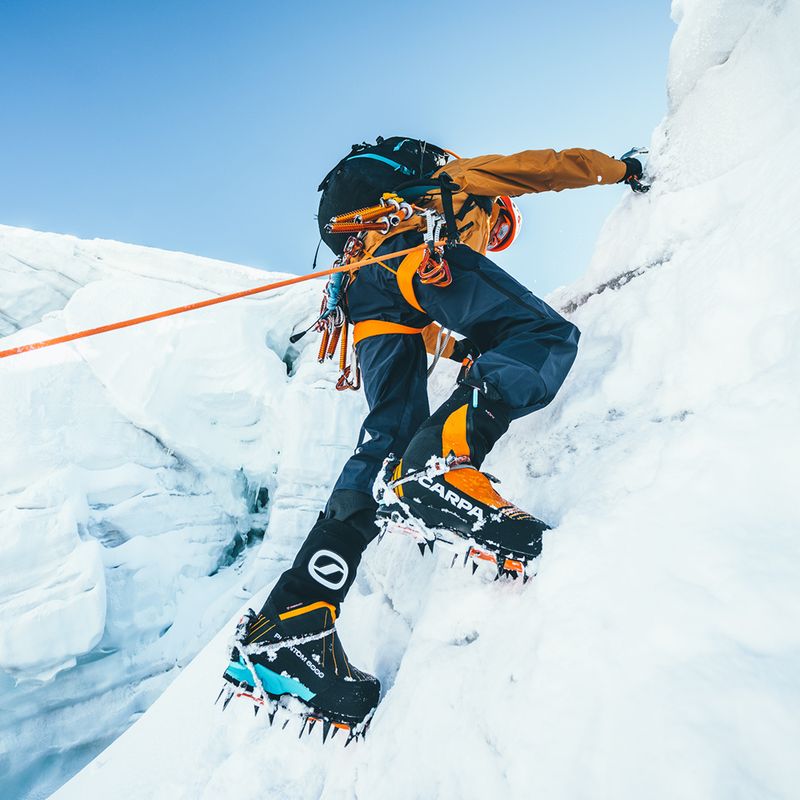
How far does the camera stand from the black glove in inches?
96.1

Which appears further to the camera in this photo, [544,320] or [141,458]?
[141,458]

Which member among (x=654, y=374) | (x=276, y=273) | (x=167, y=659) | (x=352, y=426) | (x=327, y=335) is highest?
(x=276, y=273)

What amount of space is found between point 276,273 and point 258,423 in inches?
152

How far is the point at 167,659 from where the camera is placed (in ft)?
21.2

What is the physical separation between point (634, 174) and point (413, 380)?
59.1 inches

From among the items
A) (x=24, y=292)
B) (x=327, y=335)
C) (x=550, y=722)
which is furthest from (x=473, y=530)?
(x=24, y=292)

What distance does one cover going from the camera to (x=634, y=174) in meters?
2.46

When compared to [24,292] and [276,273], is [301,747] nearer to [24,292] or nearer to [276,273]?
[276,273]

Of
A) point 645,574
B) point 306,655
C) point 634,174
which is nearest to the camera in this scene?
point 645,574

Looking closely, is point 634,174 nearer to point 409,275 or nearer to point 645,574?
point 409,275

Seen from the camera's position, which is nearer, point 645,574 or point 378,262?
point 645,574

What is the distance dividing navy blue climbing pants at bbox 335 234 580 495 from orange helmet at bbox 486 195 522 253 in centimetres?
83

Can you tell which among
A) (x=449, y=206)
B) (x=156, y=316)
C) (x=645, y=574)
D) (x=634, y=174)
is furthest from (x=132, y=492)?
(x=645, y=574)

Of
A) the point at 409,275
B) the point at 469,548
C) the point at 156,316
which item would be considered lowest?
the point at 469,548
